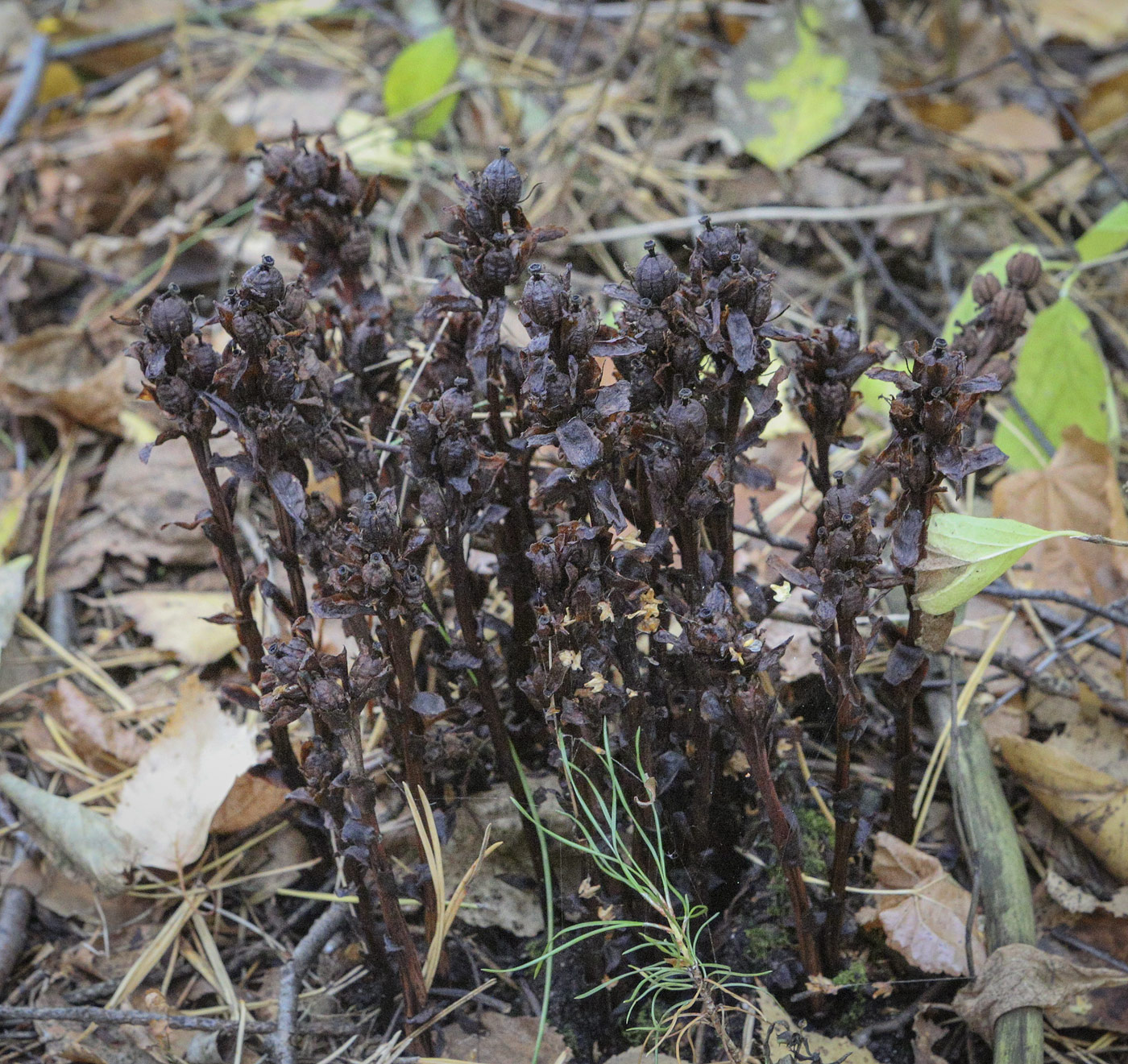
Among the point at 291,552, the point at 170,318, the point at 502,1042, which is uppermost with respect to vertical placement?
the point at 170,318

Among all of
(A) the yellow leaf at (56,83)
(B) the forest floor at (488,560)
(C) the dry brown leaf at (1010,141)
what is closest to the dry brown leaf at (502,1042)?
(B) the forest floor at (488,560)

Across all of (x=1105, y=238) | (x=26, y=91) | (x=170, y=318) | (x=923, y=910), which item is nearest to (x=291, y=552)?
(x=170, y=318)

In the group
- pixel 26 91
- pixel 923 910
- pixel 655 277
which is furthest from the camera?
pixel 26 91

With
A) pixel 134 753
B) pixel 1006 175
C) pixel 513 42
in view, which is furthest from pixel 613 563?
pixel 513 42

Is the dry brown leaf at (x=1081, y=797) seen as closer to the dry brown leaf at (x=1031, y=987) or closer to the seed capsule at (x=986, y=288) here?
the dry brown leaf at (x=1031, y=987)

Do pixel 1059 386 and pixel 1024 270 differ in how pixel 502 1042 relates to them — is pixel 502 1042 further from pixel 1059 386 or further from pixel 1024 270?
pixel 1059 386
